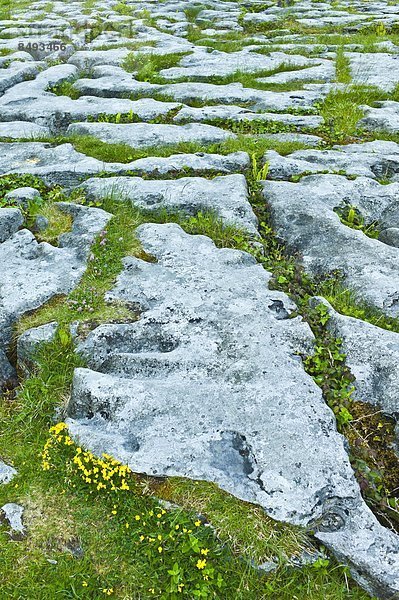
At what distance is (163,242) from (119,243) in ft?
1.56

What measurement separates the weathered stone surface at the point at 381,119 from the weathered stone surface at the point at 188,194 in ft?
11.0

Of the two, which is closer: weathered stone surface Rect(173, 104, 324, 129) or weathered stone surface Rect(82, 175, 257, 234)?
weathered stone surface Rect(82, 175, 257, 234)

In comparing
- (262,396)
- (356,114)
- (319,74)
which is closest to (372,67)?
(319,74)

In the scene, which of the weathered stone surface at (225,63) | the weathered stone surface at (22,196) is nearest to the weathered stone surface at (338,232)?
the weathered stone surface at (22,196)

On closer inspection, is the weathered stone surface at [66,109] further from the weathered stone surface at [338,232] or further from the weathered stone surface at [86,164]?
the weathered stone surface at [338,232]

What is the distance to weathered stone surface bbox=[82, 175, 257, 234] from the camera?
6.22m

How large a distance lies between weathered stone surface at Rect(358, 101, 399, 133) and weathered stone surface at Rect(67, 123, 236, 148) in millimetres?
2475

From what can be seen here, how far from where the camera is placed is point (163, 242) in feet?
18.7

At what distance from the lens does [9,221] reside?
595 cm

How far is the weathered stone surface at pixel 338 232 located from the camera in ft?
16.8

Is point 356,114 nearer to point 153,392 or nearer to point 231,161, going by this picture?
point 231,161

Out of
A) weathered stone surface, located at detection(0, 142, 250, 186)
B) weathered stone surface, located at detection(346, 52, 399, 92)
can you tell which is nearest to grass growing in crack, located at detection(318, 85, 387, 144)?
weathered stone surface, located at detection(346, 52, 399, 92)

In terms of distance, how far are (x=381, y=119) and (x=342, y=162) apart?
220 centimetres

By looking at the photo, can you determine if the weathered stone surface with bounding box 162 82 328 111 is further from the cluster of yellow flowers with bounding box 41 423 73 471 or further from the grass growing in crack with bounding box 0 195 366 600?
the grass growing in crack with bounding box 0 195 366 600
